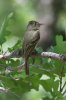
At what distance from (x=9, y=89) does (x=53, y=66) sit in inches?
12.5

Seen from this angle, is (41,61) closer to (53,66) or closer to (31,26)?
(53,66)

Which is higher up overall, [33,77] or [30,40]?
[30,40]

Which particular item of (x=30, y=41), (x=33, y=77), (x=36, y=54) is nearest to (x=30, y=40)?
(x=30, y=41)

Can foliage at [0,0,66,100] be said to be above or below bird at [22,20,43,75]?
below

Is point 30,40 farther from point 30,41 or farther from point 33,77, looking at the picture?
point 33,77

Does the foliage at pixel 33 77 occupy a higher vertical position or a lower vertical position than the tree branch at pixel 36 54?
lower

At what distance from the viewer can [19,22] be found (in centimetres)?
752

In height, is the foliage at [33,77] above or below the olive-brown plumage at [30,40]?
below

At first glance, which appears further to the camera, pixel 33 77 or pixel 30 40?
pixel 30 40

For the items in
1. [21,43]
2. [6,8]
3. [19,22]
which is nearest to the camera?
[21,43]

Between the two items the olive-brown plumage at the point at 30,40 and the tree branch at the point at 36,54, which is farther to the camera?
the olive-brown plumage at the point at 30,40

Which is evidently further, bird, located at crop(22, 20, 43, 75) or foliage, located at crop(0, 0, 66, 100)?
bird, located at crop(22, 20, 43, 75)

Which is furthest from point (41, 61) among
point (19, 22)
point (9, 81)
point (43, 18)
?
point (19, 22)

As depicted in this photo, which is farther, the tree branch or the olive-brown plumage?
the olive-brown plumage
